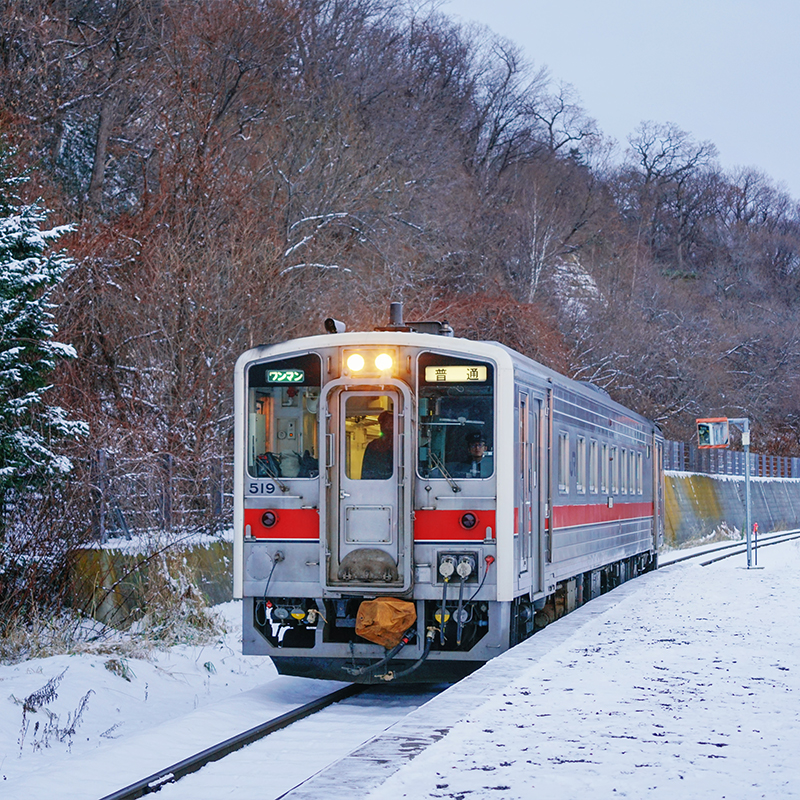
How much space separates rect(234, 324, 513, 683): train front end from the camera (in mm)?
10117

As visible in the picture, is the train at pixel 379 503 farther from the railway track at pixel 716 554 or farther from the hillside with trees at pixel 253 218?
the railway track at pixel 716 554

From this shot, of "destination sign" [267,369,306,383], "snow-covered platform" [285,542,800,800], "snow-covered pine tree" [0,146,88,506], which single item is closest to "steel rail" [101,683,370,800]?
"snow-covered platform" [285,542,800,800]

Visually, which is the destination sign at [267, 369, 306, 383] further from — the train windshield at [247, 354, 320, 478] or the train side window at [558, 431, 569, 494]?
the train side window at [558, 431, 569, 494]

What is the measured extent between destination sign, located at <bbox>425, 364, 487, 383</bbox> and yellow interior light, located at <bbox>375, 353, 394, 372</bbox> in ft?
1.06

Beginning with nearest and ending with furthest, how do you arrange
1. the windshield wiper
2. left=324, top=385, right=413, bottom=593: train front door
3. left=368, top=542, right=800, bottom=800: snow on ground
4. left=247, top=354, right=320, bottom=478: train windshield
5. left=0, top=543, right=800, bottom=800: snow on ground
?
left=368, top=542, right=800, bottom=800: snow on ground < left=0, top=543, right=800, bottom=800: snow on ground < left=324, top=385, right=413, bottom=593: train front door < the windshield wiper < left=247, top=354, right=320, bottom=478: train windshield

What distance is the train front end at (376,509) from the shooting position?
1012 cm

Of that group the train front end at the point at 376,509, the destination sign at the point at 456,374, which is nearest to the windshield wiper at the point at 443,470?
the train front end at the point at 376,509

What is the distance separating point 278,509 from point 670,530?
96.7 ft

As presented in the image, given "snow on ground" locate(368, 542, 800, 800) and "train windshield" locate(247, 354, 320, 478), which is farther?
"train windshield" locate(247, 354, 320, 478)

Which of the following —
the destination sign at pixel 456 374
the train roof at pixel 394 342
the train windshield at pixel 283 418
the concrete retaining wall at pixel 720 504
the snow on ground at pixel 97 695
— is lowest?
the snow on ground at pixel 97 695

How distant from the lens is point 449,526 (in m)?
10.2

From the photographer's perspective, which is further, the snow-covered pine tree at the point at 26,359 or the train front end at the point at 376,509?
the snow-covered pine tree at the point at 26,359

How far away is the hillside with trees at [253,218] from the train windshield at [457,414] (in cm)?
511

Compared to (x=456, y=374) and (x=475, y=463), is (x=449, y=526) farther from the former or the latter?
(x=456, y=374)
